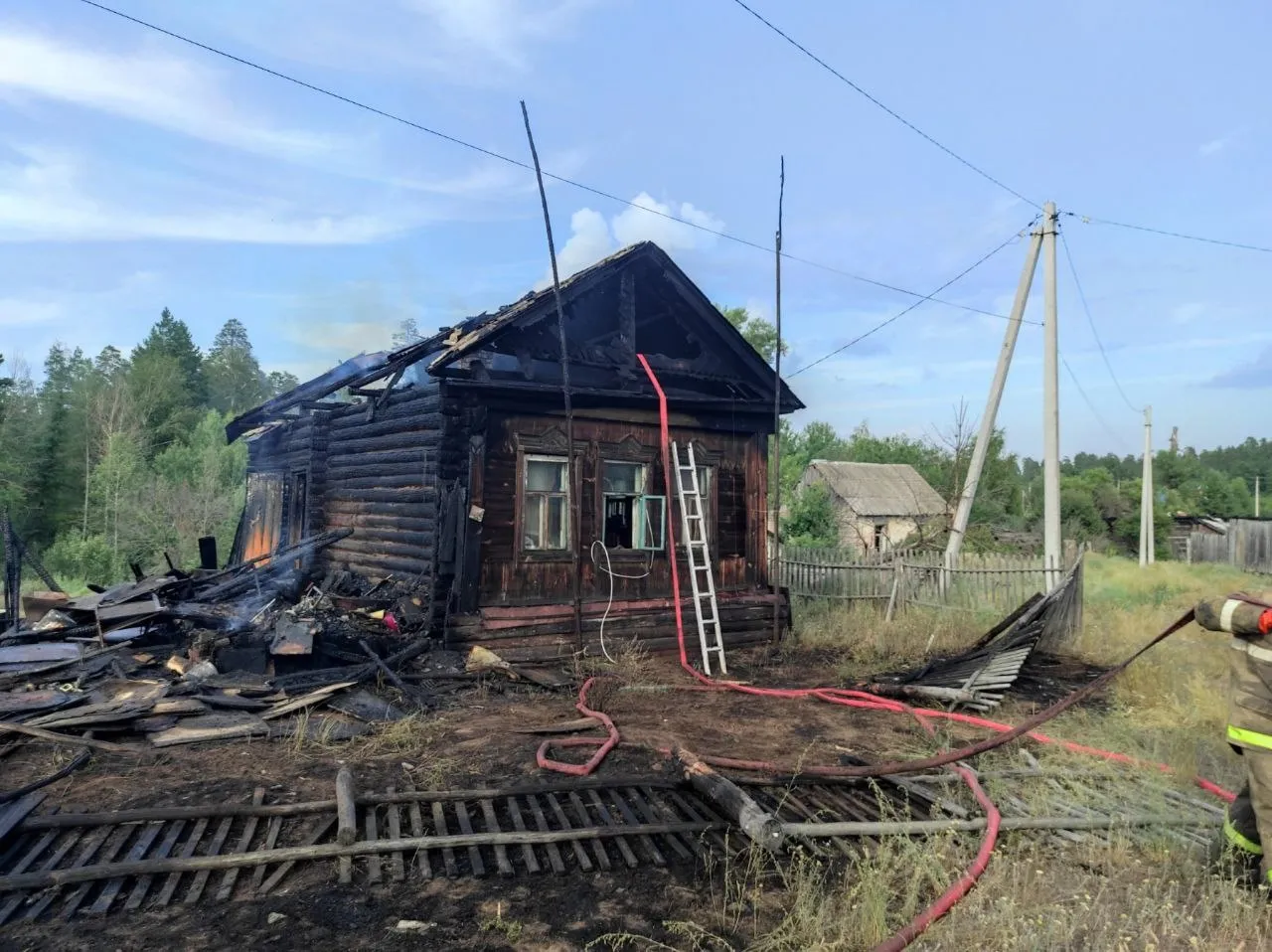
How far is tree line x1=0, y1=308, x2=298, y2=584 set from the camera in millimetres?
28562

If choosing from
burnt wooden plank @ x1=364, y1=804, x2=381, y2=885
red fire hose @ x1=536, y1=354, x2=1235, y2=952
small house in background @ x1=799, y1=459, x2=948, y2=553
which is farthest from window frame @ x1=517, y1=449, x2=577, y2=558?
small house in background @ x1=799, y1=459, x2=948, y2=553

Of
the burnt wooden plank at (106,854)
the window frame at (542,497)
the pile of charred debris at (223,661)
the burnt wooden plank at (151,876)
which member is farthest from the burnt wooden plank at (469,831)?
the window frame at (542,497)

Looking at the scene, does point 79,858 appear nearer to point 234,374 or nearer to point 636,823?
point 636,823

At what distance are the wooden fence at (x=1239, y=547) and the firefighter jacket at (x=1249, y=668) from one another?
104 feet

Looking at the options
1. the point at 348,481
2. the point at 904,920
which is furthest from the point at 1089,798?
the point at 348,481

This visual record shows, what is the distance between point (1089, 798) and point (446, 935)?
446cm

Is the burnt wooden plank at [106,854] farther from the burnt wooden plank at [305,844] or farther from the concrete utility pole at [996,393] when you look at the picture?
the concrete utility pole at [996,393]

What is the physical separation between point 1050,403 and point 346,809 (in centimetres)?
1268

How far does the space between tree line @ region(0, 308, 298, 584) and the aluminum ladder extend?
21790 mm

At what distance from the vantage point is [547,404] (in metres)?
10.0

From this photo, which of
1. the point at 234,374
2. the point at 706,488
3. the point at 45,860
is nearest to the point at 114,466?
the point at 234,374

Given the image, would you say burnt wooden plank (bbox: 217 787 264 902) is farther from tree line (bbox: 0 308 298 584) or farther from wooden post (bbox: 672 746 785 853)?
tree line (bbox: 0 308 298 584)

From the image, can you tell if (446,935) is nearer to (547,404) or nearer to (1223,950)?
(1223,950)

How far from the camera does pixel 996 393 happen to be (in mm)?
13352
